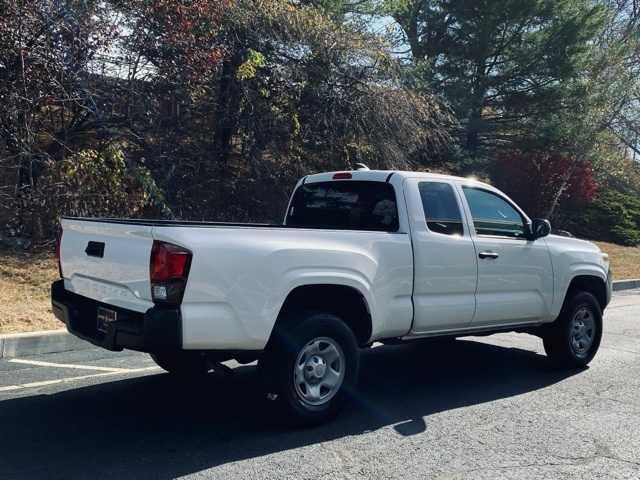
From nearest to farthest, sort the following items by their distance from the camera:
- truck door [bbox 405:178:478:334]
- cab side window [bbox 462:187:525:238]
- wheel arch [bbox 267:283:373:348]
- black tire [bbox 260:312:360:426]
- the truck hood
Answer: black tire [bbox 260:312:360:426] → wheel arch [bbox 267:283:373:348] → truck door [bbox 405:178:478:334] → cab side window [bbox 462:187:525:238] → the truck hood

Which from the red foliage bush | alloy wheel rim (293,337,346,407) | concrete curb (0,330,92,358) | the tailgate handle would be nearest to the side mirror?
alloy wheel rim (293,337,346,407)

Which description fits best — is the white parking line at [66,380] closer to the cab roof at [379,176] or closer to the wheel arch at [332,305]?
the wheel arch at [332,305]

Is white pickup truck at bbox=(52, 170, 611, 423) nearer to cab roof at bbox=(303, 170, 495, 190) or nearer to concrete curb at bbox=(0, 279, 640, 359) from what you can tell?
cab roof at bbox=(303, 170, 495, 190)

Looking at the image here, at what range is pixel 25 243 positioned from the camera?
10.8 meters

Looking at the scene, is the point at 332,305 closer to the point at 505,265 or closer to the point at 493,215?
the point at 505,265

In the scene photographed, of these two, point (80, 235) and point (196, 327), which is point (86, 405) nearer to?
point (80, 235)

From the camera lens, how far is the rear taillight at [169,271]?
4219mm

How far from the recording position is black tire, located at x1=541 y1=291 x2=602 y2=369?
6.96 m

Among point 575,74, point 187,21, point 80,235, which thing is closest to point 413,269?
point 80,235

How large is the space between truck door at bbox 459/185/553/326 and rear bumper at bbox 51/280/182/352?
115 inches

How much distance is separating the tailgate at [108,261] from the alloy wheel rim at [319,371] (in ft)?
3.97

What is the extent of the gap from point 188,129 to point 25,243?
12.8 ft

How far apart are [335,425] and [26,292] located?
221 inches

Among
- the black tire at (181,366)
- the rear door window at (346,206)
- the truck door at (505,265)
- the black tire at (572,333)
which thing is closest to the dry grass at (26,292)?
the black tire at (181,366)
